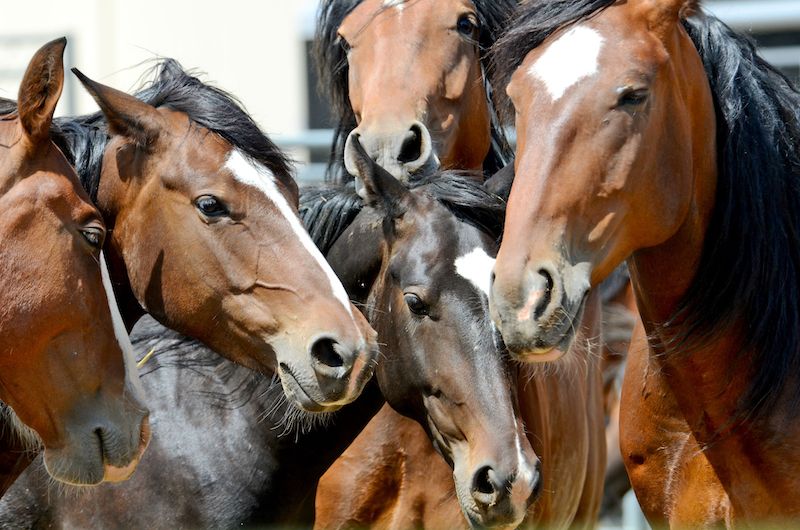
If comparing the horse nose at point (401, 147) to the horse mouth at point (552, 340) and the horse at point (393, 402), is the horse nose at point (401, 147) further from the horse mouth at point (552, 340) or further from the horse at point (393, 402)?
the horse mouth at point (552, 340)

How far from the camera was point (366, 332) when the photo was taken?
3.09 meters

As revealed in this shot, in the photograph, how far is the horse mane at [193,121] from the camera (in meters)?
3.22

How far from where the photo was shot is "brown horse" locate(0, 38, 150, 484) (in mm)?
2799

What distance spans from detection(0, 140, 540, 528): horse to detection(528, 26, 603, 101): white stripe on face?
2.02 ft

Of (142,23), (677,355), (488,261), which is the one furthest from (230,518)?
(142,23)

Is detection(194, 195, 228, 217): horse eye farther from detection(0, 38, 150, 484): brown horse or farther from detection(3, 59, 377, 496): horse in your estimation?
detection(0, 38, 150, 484): brown horse

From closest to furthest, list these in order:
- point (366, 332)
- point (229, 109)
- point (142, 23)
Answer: point (366, 332), point (229, 109), point (142, 23)

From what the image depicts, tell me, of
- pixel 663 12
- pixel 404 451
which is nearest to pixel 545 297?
pixel 663 12

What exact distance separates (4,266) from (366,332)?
2.80 feet

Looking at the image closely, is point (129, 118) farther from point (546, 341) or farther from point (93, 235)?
point (546, 341)

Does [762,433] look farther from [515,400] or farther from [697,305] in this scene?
[515,400]

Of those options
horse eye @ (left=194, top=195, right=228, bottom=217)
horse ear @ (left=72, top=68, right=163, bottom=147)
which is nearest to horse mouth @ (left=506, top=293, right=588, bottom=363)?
horse eye @ (left=194, top=195, right=228, bottom=217)

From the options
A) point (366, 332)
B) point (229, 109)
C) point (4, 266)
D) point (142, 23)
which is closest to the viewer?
point (4, 266)

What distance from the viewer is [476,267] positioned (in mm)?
3434
